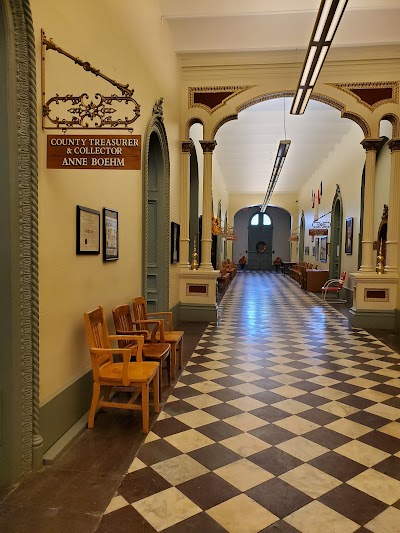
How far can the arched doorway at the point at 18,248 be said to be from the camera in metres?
2.45

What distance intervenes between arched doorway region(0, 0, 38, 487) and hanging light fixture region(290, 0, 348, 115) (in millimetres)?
3316

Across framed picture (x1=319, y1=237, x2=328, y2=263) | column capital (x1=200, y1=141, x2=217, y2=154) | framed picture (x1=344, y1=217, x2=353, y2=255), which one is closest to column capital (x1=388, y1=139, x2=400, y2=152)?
column capital (x1=200, y1=141, x2=217, y2=154)

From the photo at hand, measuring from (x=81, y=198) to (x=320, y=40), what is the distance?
11.9 feet

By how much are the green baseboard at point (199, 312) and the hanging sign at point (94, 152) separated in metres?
5.73

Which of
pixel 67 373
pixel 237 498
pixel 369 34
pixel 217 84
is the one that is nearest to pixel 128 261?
pixel 67 373

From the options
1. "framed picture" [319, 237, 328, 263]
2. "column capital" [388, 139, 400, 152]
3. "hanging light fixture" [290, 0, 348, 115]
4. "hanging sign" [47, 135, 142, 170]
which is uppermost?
"hanging light fixture" [290, 0, 348, 115]

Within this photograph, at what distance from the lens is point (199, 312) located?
8273 mm

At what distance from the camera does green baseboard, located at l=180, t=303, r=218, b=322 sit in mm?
8258

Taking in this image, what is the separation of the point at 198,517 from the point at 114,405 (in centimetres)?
131

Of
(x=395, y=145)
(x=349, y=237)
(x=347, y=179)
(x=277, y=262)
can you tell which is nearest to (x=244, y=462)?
(x=395, y=145)

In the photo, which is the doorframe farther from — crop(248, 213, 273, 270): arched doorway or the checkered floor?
crop(248, 213, 273, 270): arched doorway

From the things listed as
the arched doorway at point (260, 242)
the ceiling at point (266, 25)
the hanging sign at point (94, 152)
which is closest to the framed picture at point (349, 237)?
the ceiling at point (266, 25)

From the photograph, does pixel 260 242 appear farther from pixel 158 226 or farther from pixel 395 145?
pixel 158 226

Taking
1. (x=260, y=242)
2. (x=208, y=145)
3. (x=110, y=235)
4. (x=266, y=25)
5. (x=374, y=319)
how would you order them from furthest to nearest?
(x=260, y=242), (x=208, y=145), (x=374, y=319), (x=266, y=25), (x=110, y=235)
